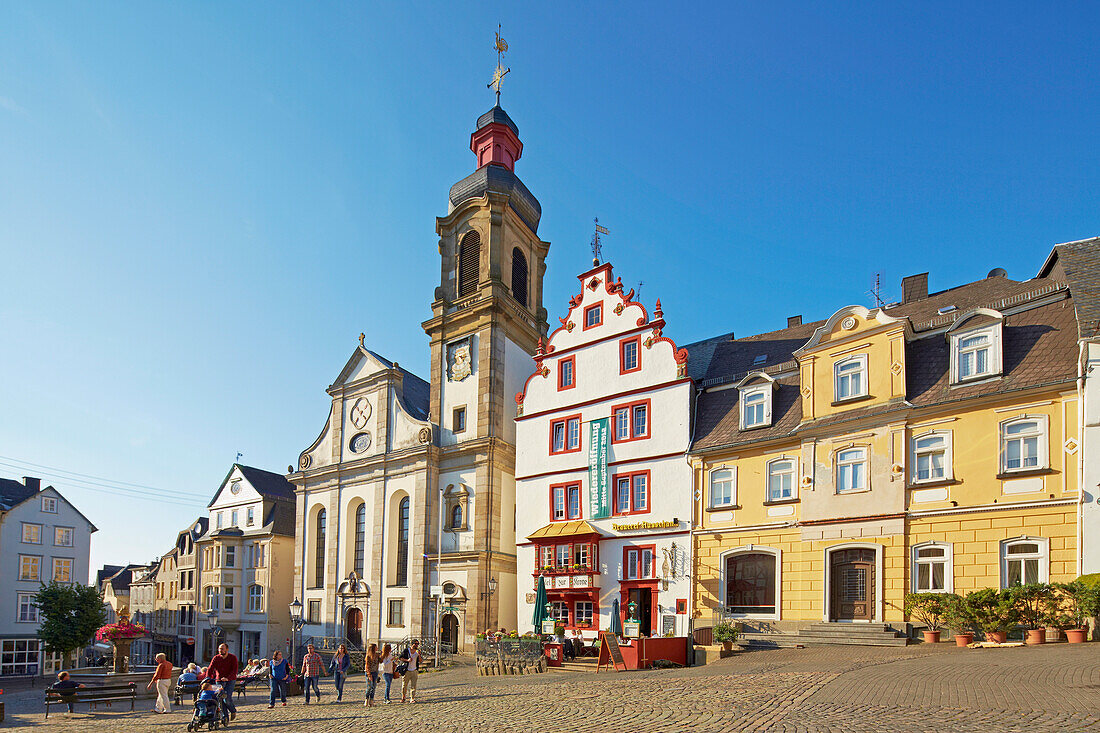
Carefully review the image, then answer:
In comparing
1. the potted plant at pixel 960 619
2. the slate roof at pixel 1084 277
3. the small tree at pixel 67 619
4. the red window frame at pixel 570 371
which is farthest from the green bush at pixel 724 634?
the small tree at pixel 67 619

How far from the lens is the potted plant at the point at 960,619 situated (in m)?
22.0

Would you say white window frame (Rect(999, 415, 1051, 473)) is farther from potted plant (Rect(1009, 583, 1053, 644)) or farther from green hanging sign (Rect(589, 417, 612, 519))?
green hanging sign (Rect(589, 417, 612, 519))

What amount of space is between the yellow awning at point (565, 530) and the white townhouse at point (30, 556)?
1528 inches

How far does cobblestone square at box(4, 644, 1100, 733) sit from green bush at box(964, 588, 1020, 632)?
1247 mm

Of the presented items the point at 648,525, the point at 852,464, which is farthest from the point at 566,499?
the point at 852,464

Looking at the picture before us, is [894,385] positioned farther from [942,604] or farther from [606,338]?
[606,338]

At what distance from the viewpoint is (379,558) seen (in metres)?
42.5

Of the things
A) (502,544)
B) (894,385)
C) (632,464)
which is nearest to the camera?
(894,385)

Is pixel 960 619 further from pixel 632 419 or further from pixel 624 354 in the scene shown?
pixel 624 354

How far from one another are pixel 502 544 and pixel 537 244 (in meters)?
17.8

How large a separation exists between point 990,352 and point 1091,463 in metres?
4.28

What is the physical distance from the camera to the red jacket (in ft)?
55.9

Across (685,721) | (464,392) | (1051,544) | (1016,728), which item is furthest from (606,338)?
(1016,728)

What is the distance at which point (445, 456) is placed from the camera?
4156cm
